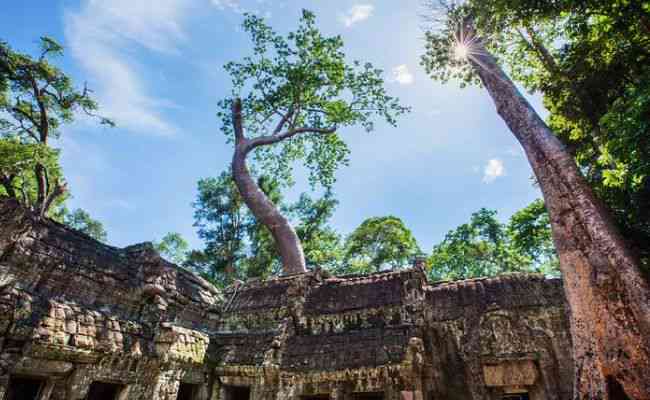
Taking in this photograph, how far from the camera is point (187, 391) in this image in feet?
27.0

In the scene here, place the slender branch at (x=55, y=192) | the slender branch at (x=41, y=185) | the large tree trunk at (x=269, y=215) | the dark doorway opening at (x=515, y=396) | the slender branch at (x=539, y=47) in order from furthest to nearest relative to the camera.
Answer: the slender branch at (x=55, y=192)
the slender branch at (x=41, y=185)
the large tree trunk at (x=269, y=215)
the slender branch at (x=539, y=47)
the dark doorway opening at (x=515, y=396)

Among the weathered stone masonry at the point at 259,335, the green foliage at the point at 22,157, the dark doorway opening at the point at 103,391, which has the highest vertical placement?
the green foliage at the point at 22,157

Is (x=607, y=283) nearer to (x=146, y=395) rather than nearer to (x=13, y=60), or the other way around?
(x=146, y=395)

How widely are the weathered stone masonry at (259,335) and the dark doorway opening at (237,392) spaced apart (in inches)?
1.4

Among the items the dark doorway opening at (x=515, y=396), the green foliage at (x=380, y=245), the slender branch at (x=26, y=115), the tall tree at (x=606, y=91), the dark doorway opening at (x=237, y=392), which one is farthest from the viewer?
the green foliage at (x=380, y=245)

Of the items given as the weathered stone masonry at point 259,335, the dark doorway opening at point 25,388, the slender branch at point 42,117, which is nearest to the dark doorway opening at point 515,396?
the weathered stone masonry at point 259,335

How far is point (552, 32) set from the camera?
10406 mm

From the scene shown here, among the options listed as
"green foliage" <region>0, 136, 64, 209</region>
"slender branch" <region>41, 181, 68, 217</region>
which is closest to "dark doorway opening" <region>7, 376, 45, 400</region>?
"green foliage" <region>0, 136, 64, 209</region>

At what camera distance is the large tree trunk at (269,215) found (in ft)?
44.0

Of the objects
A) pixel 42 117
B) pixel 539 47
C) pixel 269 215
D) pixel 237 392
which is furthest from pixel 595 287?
pixel 42 117

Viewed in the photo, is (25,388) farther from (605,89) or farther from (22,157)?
(605,89)

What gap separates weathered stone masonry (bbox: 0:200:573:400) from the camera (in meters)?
5.87

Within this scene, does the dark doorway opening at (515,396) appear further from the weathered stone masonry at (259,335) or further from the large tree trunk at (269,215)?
the large tree trunk at (269,215)

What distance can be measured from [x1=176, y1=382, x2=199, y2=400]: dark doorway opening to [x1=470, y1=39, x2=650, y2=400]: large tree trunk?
7669mm
